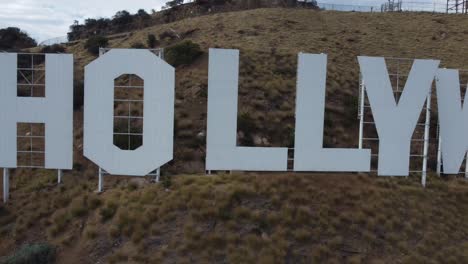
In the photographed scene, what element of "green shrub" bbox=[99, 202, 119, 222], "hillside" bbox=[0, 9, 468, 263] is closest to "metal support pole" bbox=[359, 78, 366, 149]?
"hillside" bbox=[0, 9, 468, 263]

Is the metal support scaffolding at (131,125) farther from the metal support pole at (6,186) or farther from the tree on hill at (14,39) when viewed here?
the tree on hill at (14,39)

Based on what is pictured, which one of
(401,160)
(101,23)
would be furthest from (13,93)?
(101,23)

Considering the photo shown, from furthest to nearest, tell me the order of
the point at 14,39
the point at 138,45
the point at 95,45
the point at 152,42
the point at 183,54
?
the point at 14,39 < the point at 152,42 < the point at 95,45 < the point at 138,45 < the point at 183,54

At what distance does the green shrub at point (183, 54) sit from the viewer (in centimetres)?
2468

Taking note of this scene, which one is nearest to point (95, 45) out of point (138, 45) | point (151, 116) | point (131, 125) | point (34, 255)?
point (138, 45)

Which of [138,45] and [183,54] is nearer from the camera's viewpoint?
[183,54]

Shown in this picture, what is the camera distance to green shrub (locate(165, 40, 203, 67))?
81.0 feet

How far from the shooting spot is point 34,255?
1171 cm

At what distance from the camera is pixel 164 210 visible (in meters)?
12.9

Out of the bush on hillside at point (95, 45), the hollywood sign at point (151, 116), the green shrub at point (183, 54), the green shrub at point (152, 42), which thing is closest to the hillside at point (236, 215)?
the hollywood sign at point (151, 116)

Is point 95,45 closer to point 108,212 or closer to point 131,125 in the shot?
point 131,125

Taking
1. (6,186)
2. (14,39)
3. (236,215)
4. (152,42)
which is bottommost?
(236,215)

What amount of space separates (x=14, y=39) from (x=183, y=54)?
27.5m

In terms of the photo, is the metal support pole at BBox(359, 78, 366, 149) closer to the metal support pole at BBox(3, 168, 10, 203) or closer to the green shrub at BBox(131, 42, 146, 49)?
the metal support pole at BBox(3, 168, 10, 203)
